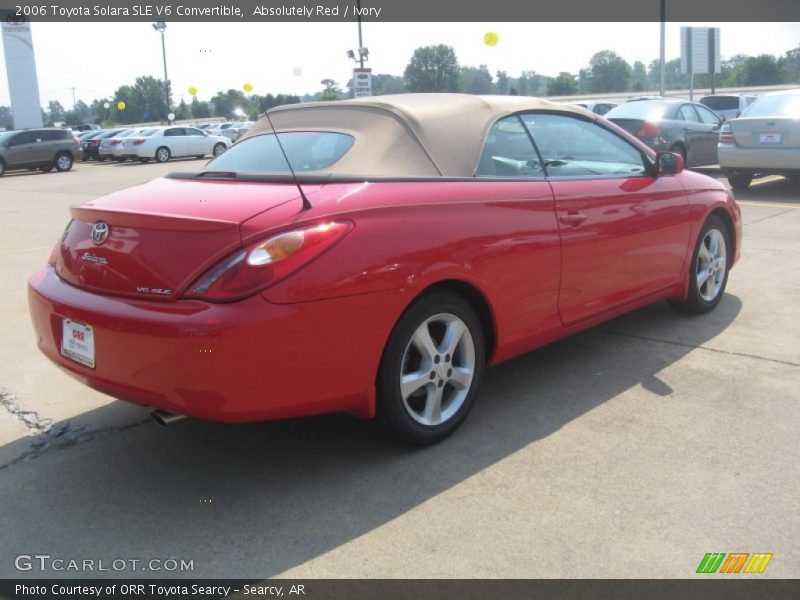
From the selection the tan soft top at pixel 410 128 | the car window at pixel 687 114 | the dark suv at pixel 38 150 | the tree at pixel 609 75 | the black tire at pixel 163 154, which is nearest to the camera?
the tan soft top at pixel 410 128

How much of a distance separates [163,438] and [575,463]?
1.88 metres

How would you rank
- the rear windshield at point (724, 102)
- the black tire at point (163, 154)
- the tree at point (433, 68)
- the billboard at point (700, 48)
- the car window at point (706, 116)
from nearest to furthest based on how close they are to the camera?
the car window at point (706, 116), the tree at point (433, 68), the rear windshield at point (724, 102), the black tire at point (163, 154), the billboard at point (700, 48)

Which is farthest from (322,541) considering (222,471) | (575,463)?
(575,463)

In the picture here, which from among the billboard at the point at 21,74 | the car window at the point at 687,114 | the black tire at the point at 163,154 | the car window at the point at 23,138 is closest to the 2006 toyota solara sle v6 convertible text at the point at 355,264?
the car window at the point at 687,114

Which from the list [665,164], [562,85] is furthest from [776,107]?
[562,85]

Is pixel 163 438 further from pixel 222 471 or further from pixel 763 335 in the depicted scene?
pixel 763 335

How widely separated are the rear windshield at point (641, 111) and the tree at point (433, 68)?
4286 mm

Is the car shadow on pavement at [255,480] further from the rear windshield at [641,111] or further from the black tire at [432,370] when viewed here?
the rear windshield at [641,111]

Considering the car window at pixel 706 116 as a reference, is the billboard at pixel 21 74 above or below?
above

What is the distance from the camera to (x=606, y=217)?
4.19 m

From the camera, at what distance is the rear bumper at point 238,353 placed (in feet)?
8.93

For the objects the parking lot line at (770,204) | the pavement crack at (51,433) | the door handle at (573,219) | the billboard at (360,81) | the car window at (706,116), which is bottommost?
the pavement crack at (51,433)

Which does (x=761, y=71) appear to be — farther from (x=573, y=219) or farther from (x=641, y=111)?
(x=573, y=219)

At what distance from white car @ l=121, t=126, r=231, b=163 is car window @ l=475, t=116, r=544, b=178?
91.2 feet
